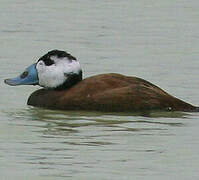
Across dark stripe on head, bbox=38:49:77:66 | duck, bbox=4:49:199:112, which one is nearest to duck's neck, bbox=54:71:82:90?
duck, bbox=4:49:199:112

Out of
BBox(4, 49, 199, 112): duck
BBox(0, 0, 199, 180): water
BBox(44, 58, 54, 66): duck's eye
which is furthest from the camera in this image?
BBox(44, 58, 54, 66): duck's eye

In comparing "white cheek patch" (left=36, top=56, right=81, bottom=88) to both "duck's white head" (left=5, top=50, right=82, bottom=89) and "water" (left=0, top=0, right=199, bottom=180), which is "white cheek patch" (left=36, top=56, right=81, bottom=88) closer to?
"duck's white head" (left=5, top=50, right=82, bottom=89)

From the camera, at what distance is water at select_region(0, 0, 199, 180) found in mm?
9758

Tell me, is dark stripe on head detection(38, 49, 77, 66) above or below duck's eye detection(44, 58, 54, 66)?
above

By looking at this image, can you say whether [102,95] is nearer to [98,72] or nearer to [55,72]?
[55,72]

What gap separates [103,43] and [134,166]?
780cm

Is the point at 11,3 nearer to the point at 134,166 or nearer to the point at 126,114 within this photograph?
the point at 126,114

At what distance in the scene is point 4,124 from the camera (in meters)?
11.9

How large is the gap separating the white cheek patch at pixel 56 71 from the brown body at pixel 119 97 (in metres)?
0.44

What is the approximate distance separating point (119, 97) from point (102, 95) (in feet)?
0.60

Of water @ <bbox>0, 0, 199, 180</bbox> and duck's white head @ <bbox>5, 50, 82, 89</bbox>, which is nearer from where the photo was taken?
water @ <bbox>0, 0, 199, 180</bbox>

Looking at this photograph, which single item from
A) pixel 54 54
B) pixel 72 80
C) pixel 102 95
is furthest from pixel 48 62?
pixel 102 95

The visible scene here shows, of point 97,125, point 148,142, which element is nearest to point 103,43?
point 97,125

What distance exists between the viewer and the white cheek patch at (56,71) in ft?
43.8
